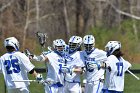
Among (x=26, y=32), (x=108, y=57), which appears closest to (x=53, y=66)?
(x=108, y=57)

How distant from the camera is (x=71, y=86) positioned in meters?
14.6

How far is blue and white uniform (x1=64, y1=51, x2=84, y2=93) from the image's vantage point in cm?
1436

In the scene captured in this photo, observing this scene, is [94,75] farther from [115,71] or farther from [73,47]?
[115,71]

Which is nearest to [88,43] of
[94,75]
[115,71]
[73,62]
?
[73,62]

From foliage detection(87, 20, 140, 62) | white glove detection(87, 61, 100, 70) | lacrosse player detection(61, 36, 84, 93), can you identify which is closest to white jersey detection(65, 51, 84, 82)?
lacrosse player detection(61, 36, 84, 93)

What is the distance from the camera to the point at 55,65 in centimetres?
1416

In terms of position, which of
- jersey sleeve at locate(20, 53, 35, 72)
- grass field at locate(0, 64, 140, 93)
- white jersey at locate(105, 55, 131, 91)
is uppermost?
jersey sleeve at locate(20, 53, 35, 72)

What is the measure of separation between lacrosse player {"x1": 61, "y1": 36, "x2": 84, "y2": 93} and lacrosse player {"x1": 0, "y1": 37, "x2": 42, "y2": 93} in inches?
42.9

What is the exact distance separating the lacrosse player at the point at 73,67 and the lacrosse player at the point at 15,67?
1.09 m

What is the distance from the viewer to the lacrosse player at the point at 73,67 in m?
14.2

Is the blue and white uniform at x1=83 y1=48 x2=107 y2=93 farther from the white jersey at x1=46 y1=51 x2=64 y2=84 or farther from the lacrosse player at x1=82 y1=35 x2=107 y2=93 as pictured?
the white jersey at x1=46 y1=51 x2=64 y2=84

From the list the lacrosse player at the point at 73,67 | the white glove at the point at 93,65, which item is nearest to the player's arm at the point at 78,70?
the lacrosse player at the point at 73,67

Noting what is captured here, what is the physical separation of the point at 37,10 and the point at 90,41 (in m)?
27.9

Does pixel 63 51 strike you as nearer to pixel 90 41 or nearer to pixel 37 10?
pixel 90 41
